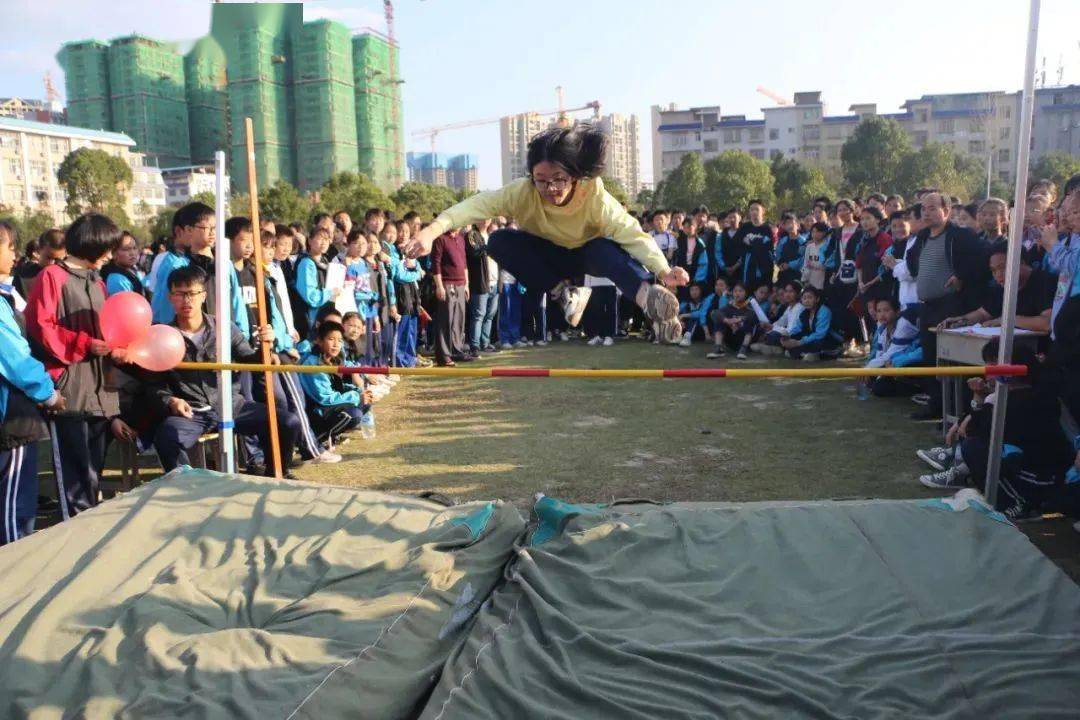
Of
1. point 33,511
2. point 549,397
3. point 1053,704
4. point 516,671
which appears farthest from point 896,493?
point 33,511

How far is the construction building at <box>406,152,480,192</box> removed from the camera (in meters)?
104

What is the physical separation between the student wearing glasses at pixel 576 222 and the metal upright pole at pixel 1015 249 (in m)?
1.44

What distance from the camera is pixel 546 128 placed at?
154 inches

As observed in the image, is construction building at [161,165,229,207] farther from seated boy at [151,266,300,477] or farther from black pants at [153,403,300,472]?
seated boy at [151,266,300,477]

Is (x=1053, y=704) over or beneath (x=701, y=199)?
beneath

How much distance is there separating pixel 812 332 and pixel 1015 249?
5.19m

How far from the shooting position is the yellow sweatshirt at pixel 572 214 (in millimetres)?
3906

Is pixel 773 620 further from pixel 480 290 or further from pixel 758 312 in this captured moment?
pixel 480 290

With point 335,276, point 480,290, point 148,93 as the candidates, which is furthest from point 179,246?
point 148,93

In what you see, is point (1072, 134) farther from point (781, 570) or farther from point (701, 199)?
point (781, 570)

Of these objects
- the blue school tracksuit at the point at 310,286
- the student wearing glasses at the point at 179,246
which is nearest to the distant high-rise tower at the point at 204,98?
the blue school tracksuit at the point at 310,286

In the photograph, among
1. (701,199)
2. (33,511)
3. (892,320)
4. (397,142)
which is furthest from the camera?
(397,142)

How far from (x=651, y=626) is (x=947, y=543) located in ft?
4.13

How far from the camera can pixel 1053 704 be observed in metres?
2.26
